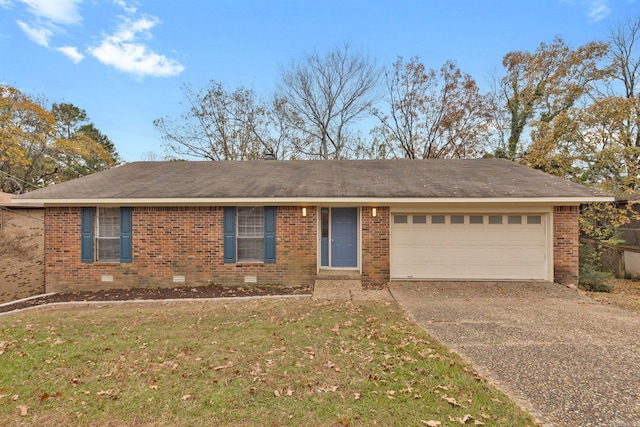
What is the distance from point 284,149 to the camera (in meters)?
22.2

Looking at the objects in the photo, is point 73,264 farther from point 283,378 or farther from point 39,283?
point 283,378

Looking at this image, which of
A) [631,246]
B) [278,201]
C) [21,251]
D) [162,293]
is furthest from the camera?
[631,246]

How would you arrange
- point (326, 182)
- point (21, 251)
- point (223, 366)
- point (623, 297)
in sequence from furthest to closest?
point (21, 251) → point (326, 182) → point (623, 297) → point (223, 366)

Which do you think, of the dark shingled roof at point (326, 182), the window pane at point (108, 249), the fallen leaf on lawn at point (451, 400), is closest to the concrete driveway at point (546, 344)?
the fallen leaf on lawn at point (451, 400)

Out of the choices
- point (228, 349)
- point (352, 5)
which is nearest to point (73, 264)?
point (228, 349)

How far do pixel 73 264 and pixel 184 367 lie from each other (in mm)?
7264

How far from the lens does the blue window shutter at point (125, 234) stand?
28.1ft

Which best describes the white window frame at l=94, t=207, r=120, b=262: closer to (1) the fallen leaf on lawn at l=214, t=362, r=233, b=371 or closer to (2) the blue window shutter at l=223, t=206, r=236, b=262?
(2) the blue window shutter at l=223, t=206, r=236, b=262

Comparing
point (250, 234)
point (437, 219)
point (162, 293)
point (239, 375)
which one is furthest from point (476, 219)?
point (162, 293)

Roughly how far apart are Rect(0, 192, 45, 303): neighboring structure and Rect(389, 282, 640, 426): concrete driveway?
11.0 meters

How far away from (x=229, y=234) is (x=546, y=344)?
734 centimetres

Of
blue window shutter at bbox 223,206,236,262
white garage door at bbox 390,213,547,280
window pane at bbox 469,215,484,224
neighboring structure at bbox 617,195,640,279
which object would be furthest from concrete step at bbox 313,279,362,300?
neighboring structure at bbox 617,195,640,279

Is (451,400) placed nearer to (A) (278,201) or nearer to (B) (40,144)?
(A) (278,201)

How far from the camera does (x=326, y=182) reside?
9.30 m
